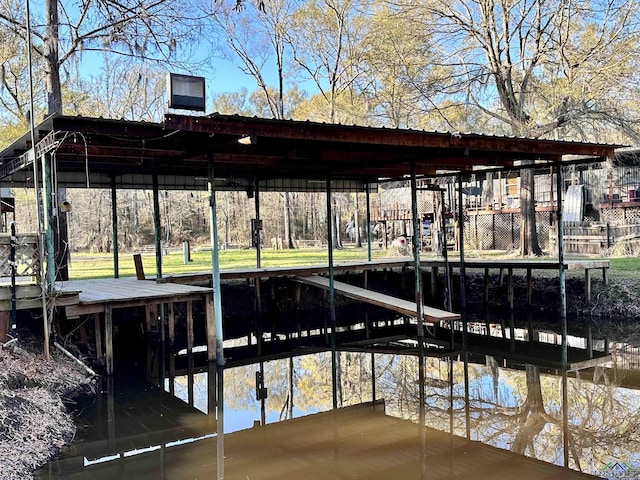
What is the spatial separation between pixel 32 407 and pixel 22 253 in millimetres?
2290

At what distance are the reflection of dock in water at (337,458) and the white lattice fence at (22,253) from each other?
3.18m

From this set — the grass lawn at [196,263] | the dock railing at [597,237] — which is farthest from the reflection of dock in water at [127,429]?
the dock railing at [597,237]

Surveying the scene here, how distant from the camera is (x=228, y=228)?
35312 mm

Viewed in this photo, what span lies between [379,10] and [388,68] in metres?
2.17

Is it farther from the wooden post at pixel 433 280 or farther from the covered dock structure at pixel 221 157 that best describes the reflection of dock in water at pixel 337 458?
the wooden post at pixel 433 280

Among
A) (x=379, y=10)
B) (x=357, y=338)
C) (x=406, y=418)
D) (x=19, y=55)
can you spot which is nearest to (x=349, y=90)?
(x=379, y=10)

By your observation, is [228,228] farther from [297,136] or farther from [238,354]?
[297,136]

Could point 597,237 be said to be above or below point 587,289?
above

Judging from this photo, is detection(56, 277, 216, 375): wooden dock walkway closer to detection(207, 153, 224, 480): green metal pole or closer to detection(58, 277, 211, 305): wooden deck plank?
detection(58, 277, 211, 305): wooden deck plank

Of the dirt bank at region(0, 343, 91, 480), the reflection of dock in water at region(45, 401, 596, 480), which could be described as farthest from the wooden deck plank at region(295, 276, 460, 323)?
the dirt bank at region(0, 343, 91, 480)

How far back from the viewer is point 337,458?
5.47 metres

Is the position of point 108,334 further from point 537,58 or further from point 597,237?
point 597,237

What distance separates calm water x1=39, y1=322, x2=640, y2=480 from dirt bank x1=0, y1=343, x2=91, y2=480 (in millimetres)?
218

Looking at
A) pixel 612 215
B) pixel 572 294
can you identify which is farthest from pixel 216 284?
pixel 612 215
